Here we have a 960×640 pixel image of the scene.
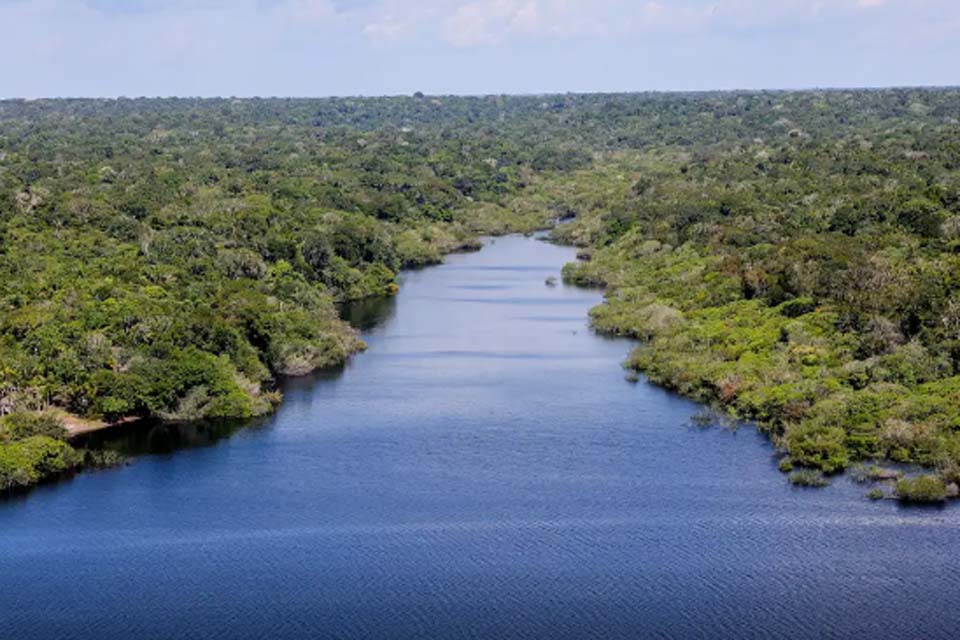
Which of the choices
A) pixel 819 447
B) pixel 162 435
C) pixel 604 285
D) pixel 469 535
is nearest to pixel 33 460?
pixel 162 435

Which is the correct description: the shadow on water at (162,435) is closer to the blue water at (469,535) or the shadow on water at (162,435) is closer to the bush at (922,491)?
the blue water at (469,535)

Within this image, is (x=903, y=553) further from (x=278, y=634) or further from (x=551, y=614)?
(x=278, y=634)

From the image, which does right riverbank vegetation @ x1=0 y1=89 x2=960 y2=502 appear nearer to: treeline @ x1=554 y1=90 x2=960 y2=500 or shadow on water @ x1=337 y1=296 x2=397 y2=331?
treeline @ x1=554 y1=90 x2=960 y2=500

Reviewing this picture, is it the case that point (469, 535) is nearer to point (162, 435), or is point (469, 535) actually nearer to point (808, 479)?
point (808, 479)

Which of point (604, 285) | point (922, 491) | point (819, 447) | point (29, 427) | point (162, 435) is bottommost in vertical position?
point (162, 435)

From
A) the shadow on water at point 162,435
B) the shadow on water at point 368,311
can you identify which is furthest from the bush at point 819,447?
the shadow on water at point 368,311
